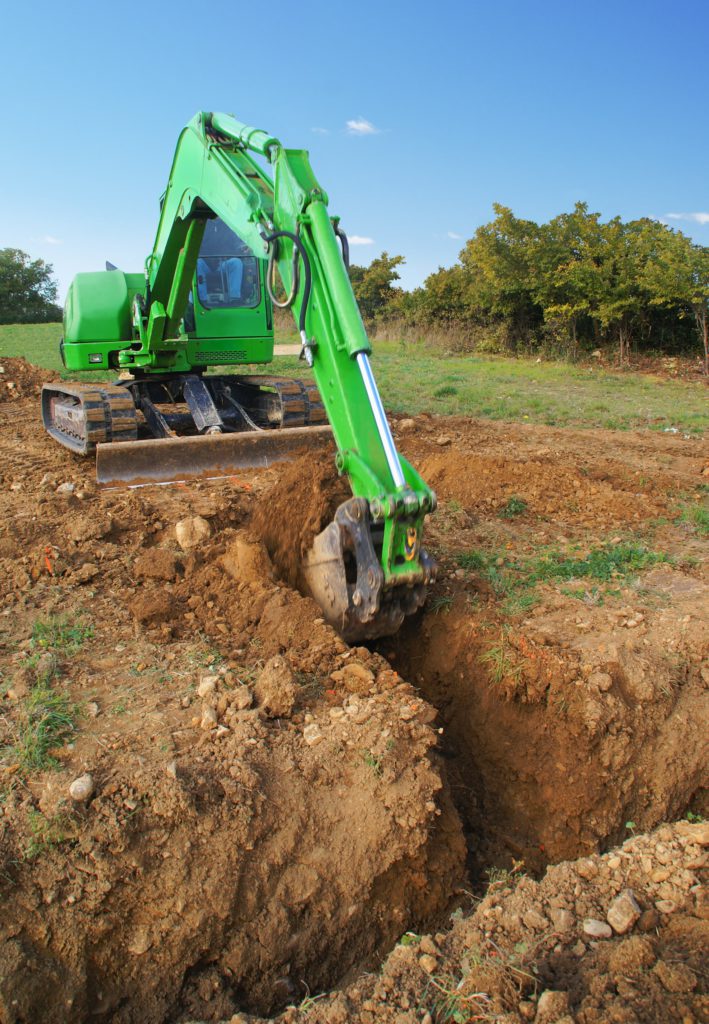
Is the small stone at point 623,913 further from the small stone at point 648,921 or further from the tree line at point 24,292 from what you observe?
the tree line at point 24,292

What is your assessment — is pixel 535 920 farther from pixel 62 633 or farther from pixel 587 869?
pixel 62 633

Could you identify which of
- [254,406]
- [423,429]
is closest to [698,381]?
[423,429]

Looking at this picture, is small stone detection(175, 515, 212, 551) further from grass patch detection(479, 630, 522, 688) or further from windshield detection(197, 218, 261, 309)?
windshield detection(197, 218, 261, 309)

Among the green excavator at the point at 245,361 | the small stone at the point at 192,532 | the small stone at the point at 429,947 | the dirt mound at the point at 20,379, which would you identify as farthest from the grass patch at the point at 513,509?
the dirt mound at the point at 20,379

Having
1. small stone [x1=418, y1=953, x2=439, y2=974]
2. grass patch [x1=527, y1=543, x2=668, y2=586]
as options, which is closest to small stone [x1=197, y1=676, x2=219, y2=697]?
small stone [x1=418, y1=953, x2=439, y2=974]

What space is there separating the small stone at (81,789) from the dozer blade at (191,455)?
4.05 meters

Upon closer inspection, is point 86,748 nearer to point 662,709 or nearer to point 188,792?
point 188,792

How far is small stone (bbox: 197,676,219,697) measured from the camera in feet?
11.3

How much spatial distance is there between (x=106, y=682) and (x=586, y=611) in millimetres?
2758

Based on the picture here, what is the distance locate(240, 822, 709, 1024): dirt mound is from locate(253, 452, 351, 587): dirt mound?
2254mm

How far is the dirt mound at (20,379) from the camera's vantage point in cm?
1198

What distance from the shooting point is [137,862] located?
2.64m

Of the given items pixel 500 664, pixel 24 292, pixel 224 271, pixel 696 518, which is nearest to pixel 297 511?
pixel 500 664

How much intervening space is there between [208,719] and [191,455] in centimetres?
415
